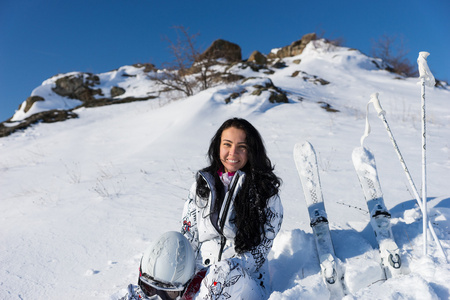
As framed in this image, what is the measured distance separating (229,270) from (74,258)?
161cm

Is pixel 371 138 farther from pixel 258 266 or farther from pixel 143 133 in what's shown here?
pixel 143 133

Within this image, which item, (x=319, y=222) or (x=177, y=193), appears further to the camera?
(x=177, y=193)

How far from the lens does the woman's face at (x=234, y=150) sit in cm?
186

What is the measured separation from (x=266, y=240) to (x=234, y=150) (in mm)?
614

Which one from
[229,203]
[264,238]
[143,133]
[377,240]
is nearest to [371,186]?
[377,240]

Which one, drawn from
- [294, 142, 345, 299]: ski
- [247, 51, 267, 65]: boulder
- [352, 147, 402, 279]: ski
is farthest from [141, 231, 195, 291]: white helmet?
[247, 51, 267, 65]: boulder

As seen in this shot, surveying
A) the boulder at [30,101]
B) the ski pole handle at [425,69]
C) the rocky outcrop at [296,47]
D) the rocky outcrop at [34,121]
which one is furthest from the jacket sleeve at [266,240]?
the rocky outcrop at [296,47]

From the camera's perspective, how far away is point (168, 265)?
4.83 feet

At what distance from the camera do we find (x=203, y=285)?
1410 mm

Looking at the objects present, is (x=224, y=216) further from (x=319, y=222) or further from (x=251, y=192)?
(x=319, y=222)

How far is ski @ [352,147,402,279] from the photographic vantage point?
5.85ft

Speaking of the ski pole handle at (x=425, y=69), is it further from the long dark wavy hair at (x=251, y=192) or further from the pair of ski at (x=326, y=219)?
the long dark wavy hair at (x=251, y=192)

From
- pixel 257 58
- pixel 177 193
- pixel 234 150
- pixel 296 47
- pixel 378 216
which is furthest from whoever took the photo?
pixel 296 47

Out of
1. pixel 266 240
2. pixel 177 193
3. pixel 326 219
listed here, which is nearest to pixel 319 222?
pixel 326 219
